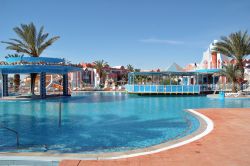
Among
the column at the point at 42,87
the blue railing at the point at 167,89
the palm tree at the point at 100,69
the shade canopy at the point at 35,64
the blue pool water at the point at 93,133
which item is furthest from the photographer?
the palm tree at the point at 100,69

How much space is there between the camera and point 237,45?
2633 cm

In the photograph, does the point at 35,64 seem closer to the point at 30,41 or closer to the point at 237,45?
the point at 30,41

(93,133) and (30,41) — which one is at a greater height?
(30,41)

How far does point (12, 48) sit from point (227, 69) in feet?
72.4

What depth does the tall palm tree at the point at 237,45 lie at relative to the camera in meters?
26.3

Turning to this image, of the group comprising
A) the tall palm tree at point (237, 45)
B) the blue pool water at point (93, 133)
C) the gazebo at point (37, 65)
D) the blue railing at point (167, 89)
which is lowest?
the blue pool water at point (93, 133)

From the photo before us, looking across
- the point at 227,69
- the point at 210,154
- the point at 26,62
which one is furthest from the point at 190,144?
the point at 227,69

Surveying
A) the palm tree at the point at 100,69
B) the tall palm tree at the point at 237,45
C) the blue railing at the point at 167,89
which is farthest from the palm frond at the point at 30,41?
the palm tree at the point at 100,69

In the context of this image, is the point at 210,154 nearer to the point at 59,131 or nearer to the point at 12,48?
the point at 59,131

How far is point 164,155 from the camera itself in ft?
19.8

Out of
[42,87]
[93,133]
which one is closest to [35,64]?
[42,87]

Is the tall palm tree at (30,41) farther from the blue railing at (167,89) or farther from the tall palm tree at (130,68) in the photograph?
the tall palm tree at (130,68)

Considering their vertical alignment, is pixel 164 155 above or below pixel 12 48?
below

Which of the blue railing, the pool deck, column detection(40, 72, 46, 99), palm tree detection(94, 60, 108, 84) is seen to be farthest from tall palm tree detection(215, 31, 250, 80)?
palm tree detection(94, 60, 108, 84)
